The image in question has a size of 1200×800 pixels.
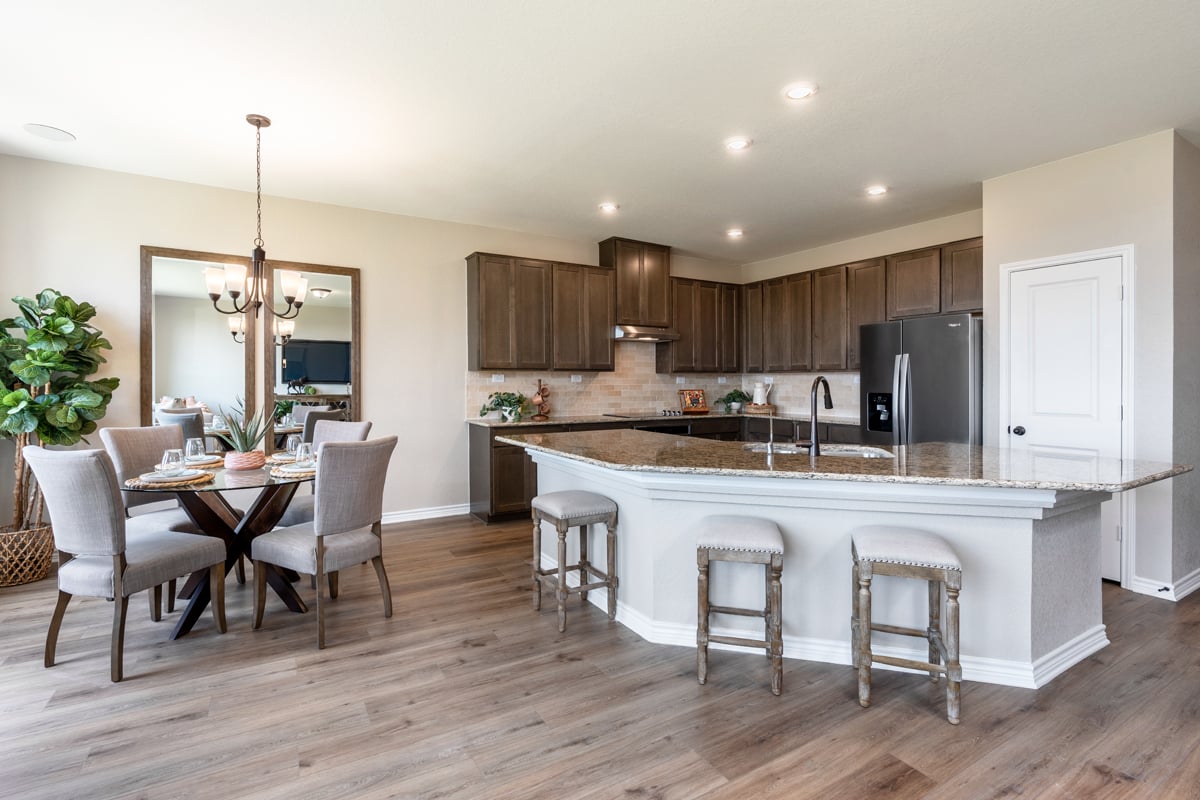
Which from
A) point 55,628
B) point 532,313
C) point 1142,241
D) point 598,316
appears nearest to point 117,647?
point 55,628

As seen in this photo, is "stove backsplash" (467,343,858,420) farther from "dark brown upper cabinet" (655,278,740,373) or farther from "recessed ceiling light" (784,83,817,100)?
"recessed ceiling light" (784,83,817,100)

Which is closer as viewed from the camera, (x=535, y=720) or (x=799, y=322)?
(x=535, y=720)

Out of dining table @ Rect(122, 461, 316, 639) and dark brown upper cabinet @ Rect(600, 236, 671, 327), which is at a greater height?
dark brown upper cabinet @ Rect(600, 236, 671, 327)

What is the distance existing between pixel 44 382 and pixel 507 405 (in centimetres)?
309

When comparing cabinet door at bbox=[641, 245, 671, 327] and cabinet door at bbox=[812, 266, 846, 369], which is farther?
cabinet door at bbox=[641, 245, 671, 327]

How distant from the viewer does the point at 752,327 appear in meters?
6.64

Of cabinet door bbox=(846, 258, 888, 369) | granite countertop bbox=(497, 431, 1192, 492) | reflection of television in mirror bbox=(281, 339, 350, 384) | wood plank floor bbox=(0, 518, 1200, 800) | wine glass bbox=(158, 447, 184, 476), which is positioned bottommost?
wood plank floor bbox=(0, 518, 1200, 800)

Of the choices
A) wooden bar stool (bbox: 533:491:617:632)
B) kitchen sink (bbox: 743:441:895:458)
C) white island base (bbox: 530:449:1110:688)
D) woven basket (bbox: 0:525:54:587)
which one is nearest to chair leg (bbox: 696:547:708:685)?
white island base (bbox: 530:449:1110:688)

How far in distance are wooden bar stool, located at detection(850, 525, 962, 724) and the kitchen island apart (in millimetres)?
150

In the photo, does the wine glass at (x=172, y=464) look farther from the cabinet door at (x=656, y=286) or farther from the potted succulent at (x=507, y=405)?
the cabinet door at (x=656, y=286)

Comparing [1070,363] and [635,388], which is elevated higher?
[1070,363]

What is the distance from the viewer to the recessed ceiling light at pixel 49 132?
3307 mm

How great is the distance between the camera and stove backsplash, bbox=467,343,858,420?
5.62 meters

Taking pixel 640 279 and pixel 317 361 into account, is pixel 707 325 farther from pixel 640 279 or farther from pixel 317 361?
pixel 317 361
